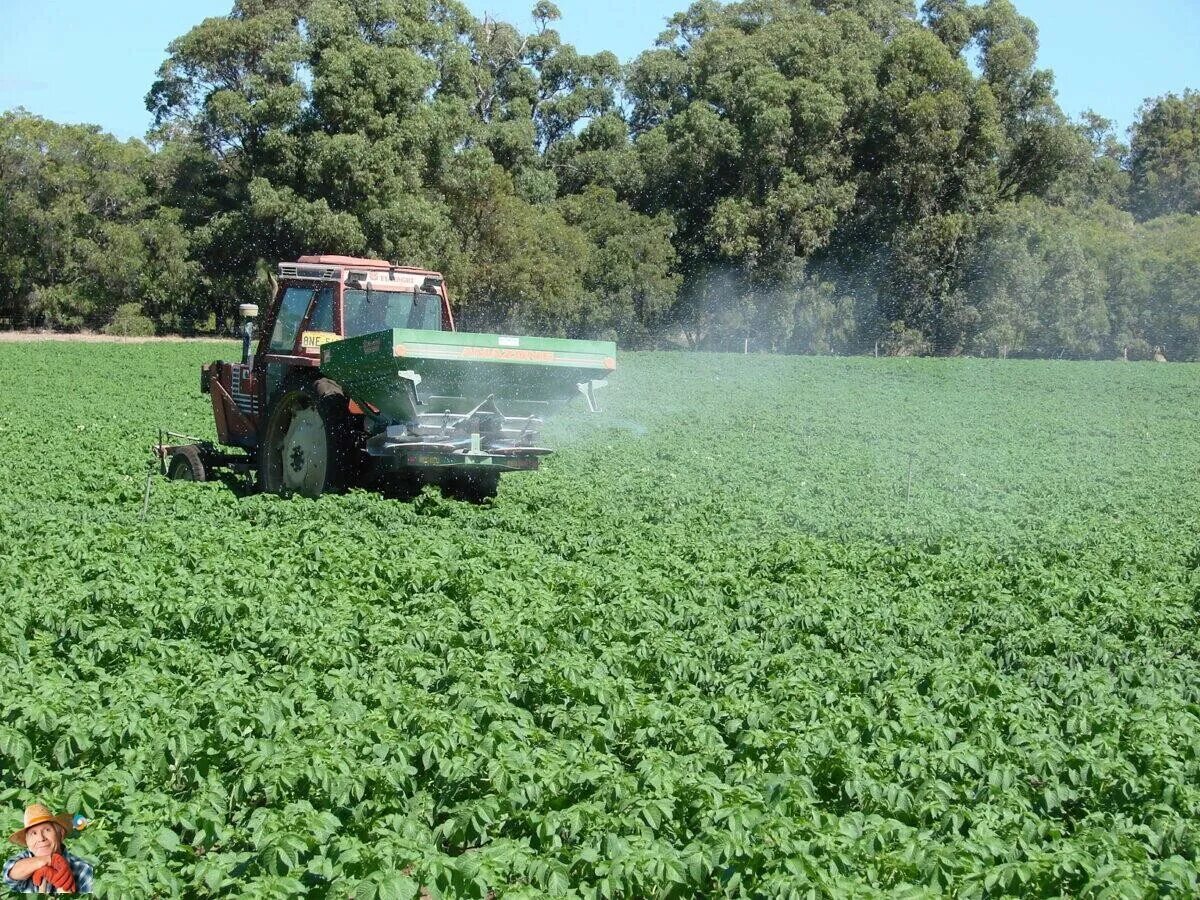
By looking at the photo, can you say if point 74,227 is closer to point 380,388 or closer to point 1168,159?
point 380,388

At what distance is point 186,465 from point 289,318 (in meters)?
2.43

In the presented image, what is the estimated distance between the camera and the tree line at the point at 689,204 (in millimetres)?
50750

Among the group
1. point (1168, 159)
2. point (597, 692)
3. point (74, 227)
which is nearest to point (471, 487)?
point (597, 692)

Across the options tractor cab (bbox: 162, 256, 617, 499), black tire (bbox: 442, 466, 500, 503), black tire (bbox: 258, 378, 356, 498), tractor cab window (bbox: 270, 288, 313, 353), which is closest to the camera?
tractor cab (bbox: 162, 256, 617, 499)

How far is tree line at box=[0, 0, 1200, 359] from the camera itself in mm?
50750

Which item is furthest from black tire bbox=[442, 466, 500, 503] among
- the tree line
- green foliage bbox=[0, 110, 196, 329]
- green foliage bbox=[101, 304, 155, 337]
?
green foliage bbox=[101, 304, 155, 337]

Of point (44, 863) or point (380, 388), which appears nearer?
point (44, 863)

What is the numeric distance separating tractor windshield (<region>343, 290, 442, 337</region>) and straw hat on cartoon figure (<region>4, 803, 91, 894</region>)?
9.75 metres

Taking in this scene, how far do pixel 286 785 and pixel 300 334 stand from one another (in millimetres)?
9537

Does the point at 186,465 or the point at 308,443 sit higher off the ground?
the point at 308,443

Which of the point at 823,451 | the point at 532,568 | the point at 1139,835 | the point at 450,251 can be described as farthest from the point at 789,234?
the point at 1139,835

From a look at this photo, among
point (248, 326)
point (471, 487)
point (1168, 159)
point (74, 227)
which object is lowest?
point (471, 487)

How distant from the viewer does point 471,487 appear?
1586 cm

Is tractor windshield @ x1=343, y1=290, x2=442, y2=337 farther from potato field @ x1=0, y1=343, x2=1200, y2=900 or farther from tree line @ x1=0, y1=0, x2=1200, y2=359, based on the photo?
tree line @ x1=0, y1=0, x2=1200, y2=359
